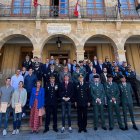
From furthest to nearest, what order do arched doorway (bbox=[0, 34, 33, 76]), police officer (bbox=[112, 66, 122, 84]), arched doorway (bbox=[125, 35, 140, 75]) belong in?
arched doorway (bbox=[125, 35, 140, 75]) < arched doorway (bbox=[0, 34, 33, 76]) < police officer (bbox=[112, 66, 122, 84])

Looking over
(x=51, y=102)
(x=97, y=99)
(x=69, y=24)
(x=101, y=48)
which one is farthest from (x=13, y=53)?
(x=97, y=99)

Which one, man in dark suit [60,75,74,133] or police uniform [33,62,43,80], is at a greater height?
police uniform [33,62,43,80]

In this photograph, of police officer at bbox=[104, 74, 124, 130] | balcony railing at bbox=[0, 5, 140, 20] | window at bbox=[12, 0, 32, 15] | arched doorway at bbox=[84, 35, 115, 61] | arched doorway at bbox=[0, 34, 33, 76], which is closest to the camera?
police officer at bbox=[104, 74, 124, 130]

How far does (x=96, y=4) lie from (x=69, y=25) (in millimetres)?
2788

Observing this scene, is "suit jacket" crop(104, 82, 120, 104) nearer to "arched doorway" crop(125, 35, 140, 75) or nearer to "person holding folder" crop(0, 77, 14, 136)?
"person holding folder" crop(0, 77, 14, 136)

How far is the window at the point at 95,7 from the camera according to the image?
11.9 m

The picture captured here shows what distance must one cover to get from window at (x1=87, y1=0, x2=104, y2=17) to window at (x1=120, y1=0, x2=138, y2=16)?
1.46 m

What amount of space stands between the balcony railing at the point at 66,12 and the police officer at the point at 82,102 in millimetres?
6613

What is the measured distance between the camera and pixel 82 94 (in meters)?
5.89

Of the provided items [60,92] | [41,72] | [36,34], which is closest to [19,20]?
[36,34]

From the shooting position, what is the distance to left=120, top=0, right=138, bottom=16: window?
12023 mm

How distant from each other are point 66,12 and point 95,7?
2.07m

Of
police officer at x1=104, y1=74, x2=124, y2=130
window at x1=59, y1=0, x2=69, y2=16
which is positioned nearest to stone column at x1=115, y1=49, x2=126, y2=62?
window at x1=59, y1=0, x2=69, y2=16

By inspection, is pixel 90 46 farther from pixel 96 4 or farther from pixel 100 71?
pixel 100 71
